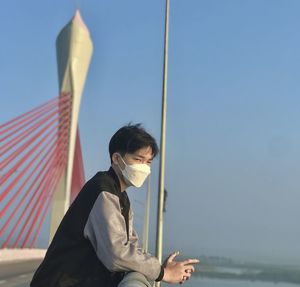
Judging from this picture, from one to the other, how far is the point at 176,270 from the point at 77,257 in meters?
0.36

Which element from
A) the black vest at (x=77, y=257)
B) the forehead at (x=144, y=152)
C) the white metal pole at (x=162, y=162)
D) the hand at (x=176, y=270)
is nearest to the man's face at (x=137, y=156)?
the forehead at (x=144, y=152)

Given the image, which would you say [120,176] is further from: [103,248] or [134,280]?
[134,280]

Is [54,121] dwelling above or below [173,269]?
below

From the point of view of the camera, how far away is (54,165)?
2394 cm

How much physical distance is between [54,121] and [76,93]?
3.29 metres

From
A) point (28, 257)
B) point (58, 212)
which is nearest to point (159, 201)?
point (58, 212)

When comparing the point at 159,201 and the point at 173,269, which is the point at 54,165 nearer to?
the point at 159,201

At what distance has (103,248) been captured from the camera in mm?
1936

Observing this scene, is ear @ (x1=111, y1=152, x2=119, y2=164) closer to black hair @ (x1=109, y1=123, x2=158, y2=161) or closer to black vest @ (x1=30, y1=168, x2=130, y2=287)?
black hair @ (x1=109, y1=123, x2=158, y2=161)

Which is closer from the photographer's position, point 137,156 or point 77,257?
point 77,257

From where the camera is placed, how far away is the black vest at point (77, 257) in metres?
2.01

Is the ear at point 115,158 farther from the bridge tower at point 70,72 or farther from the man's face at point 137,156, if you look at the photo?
the bridge tower at point 70,72

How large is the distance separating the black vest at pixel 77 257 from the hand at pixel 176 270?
16 cm

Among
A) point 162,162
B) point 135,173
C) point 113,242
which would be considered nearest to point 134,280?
point 113,242
